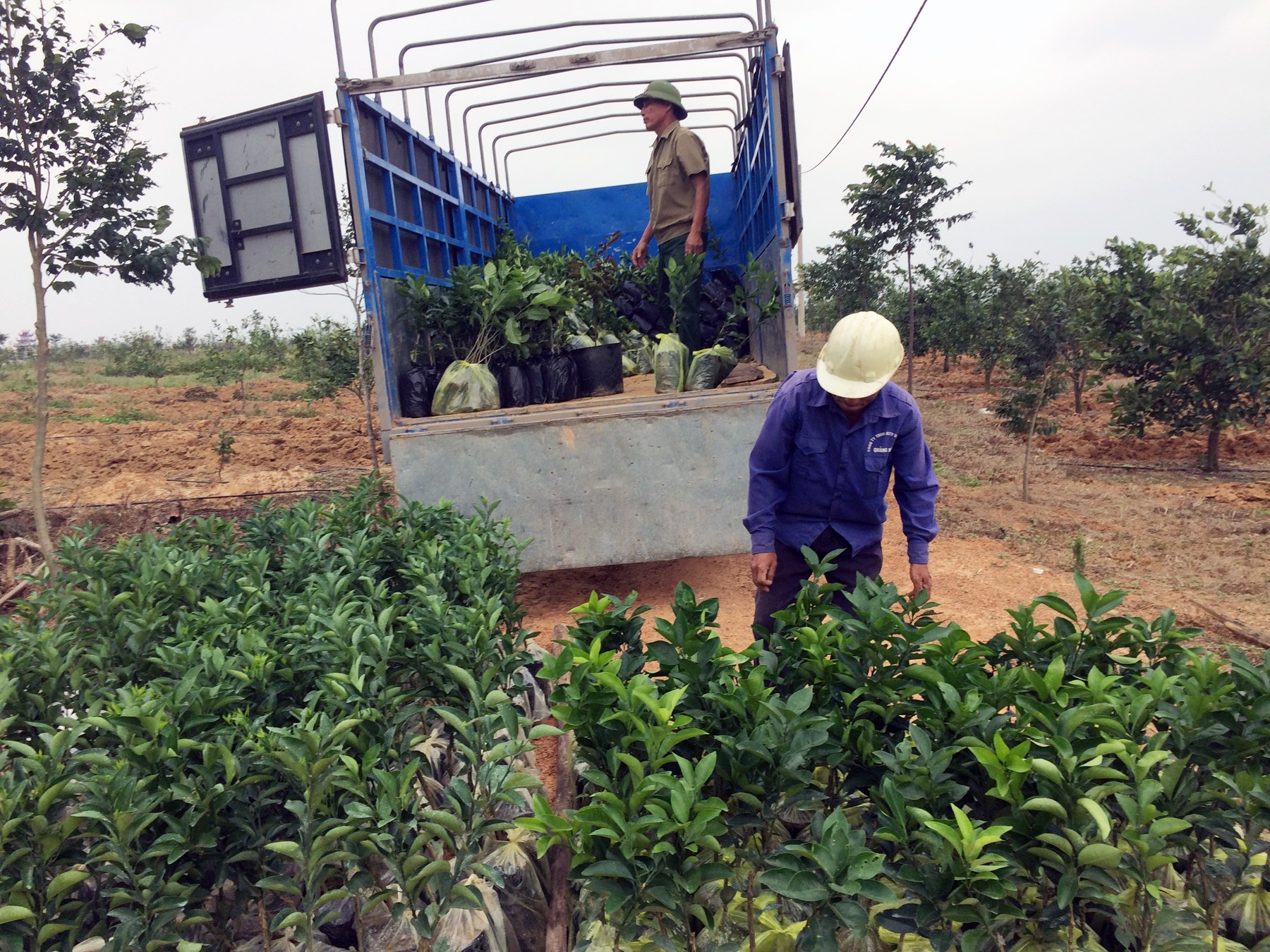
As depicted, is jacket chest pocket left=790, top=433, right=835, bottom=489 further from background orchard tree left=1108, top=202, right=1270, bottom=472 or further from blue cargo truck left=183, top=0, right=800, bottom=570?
background orchard tree left=1108, top=202, right=1270, bottom=472

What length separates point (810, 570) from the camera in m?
3.57

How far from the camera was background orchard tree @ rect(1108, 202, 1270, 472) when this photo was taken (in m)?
9.42

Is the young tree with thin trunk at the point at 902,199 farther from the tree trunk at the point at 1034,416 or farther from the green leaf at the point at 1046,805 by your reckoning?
the green leaf at the point at 1046,805

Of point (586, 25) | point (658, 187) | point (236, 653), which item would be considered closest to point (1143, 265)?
point (658, 187)

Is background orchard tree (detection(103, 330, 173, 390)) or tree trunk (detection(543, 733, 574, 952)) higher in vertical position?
background orchard tree (detection(103, 330, 173, 390))

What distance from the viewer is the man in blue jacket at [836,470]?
3.15 metres

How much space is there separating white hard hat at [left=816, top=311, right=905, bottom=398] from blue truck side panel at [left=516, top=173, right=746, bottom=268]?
15.5ft

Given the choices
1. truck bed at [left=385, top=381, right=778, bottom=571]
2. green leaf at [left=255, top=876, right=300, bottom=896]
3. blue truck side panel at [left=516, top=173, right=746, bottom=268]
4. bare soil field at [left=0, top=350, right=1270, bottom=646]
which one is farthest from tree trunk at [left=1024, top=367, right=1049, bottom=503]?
green leaf at [left=255, top=876, right=300, bottom=896]

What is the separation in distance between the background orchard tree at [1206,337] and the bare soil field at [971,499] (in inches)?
31.5

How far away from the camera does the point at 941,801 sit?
1.96 m

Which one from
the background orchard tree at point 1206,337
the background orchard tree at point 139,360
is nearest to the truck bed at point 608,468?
the background orchard tree at point 1206,337

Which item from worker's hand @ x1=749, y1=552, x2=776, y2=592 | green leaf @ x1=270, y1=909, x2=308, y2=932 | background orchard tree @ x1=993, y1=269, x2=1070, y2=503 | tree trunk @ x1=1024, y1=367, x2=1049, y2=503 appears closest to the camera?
green leaf @ x1=270, y1=909, x2=308, y2=932

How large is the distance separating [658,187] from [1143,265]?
7511 mm

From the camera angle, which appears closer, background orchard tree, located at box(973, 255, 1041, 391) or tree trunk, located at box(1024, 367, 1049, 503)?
tree trunk, located at box(1024, 367, 1049, 503)
